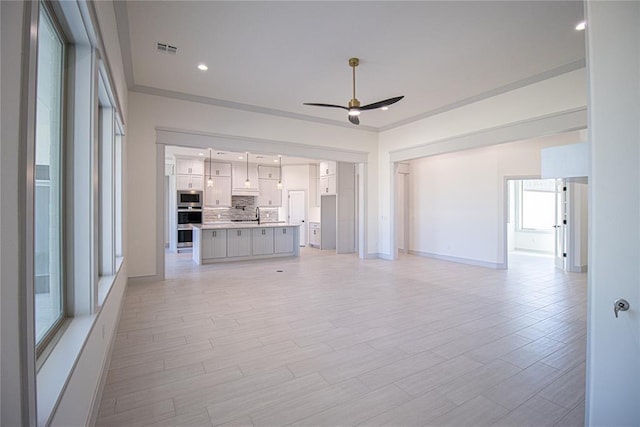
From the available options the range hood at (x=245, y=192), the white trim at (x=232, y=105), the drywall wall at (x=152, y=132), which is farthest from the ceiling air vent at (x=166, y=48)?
the range hood at (x=245, y=192)

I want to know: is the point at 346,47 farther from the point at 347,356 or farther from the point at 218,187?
the point at 218,187

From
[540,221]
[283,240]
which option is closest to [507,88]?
[283,240]

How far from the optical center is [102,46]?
8.00 feet

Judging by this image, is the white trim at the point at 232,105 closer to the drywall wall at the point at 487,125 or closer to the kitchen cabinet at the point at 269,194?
the drywall wall at the point at 487,125

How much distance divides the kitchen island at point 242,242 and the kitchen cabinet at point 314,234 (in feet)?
7.24

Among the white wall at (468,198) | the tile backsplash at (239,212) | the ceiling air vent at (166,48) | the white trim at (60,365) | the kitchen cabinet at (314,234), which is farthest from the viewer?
the tile backsplash at (239,212)

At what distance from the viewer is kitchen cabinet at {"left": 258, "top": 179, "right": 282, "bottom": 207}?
11.7m

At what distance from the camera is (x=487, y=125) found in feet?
18.8

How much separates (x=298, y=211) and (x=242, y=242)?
4.19 m

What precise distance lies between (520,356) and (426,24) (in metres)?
3.56

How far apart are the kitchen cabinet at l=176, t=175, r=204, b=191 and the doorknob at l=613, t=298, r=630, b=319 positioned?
1029cm

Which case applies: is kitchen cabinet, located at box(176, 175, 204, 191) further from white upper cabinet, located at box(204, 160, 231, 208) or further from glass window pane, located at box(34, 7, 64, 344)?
glass window pane, located at box(34, 7, 64, 344)

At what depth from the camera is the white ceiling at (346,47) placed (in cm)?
330

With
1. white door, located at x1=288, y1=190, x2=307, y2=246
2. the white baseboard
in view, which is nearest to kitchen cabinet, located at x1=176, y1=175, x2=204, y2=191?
white door, located at x1=288, y1=190, x2=307, y2=246
